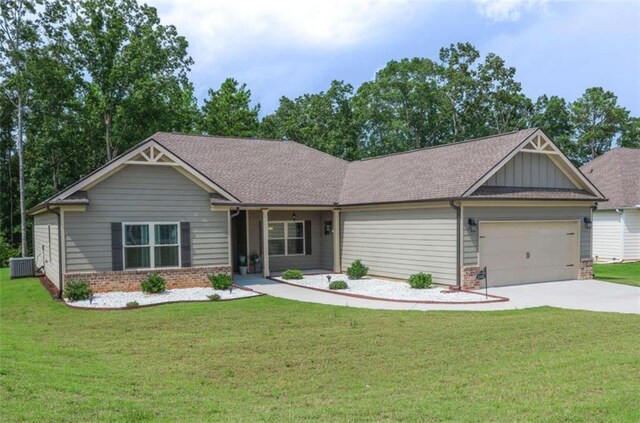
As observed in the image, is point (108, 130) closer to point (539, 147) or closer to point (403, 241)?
point (403, 241)

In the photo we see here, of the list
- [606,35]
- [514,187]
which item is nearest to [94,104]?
[514,187]

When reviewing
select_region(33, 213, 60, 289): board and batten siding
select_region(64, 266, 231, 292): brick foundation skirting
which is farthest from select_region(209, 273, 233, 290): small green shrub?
select_region(33, 213, 60, 289): board and batten siding

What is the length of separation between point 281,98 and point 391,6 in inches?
1450

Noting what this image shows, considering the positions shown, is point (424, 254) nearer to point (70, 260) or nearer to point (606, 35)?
point (606, 35)

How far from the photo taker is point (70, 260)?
47.3 feet

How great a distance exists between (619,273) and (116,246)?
60.7 feet

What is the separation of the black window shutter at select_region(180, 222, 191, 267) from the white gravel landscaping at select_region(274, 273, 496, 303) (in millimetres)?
3520

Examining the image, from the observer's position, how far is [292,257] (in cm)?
2073

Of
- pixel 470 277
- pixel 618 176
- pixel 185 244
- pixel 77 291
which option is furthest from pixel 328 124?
pixel 77 291

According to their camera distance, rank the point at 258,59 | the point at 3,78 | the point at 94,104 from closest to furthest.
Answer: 1. the point at 258,59
2. the point at 3,78
3. the point at 94,104

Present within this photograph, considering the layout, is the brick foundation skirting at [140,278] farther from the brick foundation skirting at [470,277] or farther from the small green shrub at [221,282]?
the brick foundation skirting at [470,277]

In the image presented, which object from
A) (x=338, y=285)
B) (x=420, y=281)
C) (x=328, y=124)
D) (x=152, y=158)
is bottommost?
(x=338, y=285)

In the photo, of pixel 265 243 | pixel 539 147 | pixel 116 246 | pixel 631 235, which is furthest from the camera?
pixel 631 235

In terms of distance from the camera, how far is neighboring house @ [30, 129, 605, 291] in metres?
15.0
